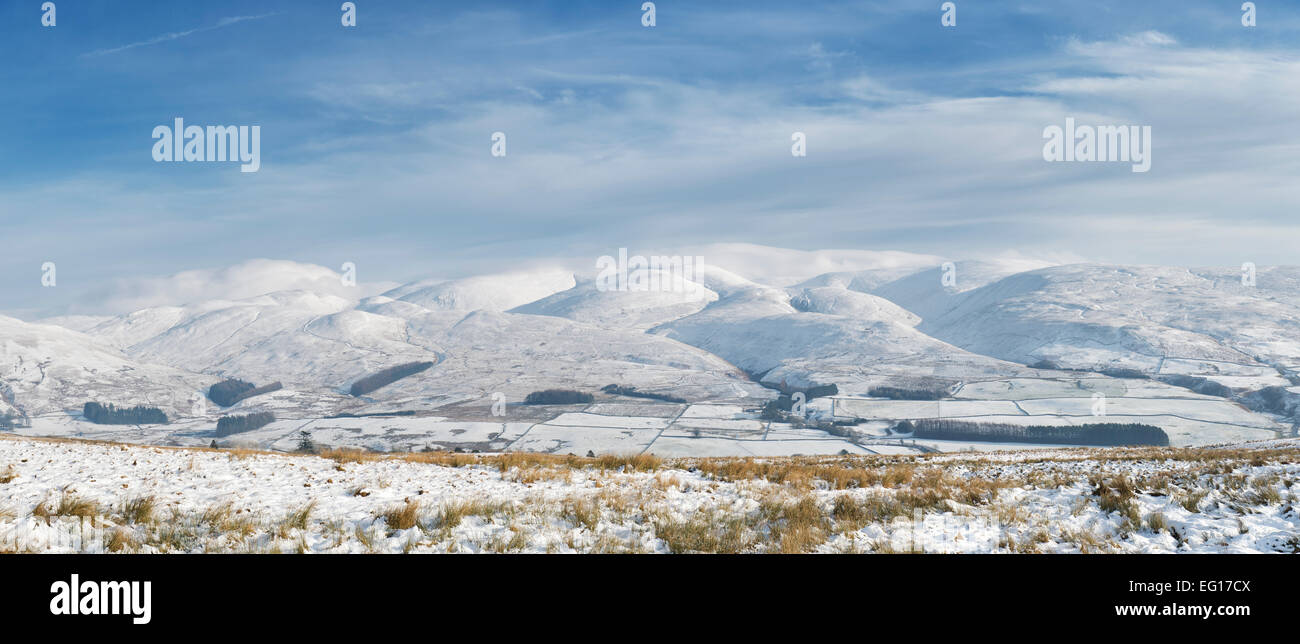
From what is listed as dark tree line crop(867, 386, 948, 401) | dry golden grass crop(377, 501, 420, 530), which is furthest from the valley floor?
dark tree line crop(867, 386, 948, 401)

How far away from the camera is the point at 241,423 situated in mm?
169875

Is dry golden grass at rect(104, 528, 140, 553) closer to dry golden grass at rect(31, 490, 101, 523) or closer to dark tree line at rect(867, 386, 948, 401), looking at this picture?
dry golden grass at rect(31, 490, 101, 523)

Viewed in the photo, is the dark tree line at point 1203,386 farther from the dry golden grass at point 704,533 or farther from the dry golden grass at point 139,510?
the dry golden grass at point 139,510

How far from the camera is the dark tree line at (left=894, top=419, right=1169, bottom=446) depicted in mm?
123938

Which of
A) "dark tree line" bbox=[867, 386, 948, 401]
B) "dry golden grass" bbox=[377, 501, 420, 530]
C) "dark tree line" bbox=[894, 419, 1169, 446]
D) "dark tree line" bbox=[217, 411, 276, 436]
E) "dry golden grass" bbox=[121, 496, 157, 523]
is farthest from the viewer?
"dark tree line" bbox=[867, 386, 948, 401]

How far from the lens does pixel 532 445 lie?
12450cm

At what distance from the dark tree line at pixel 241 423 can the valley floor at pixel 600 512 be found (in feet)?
596

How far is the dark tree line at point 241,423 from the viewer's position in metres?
163

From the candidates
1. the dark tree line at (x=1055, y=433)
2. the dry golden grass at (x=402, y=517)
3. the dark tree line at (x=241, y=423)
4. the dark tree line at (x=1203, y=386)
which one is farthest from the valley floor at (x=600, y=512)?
the dark tree line at (x=1203, y=386)

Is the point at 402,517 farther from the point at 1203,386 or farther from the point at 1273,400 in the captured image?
the point at 1203,386

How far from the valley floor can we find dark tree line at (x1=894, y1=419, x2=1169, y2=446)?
5027 inches

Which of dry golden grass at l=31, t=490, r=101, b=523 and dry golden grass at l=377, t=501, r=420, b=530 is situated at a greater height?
dry golden grass at l=31, t=490, r=101, b=523
